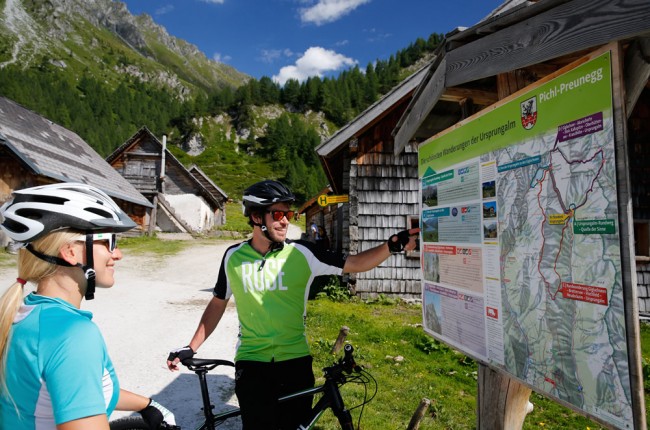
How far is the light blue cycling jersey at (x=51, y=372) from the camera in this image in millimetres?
1326

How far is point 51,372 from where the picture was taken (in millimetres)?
1333

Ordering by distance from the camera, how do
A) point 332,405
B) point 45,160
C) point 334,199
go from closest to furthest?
1. point 332,405
2. point 334,199
3. point 45,160

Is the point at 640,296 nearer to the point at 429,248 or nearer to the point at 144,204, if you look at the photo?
the point at 429,248

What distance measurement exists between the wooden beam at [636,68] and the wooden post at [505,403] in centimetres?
181

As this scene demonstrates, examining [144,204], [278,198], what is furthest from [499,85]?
[144,204]

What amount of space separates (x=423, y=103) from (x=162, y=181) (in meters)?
31.3

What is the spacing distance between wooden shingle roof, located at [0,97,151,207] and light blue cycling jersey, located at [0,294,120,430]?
65.0ft

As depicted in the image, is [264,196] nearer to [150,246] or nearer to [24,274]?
[24,274]

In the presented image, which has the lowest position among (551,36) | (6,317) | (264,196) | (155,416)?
(155,416)

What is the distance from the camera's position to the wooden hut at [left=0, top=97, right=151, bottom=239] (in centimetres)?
1720

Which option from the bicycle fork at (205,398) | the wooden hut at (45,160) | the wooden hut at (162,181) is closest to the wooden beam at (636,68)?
the bicycle fork at (205,398)

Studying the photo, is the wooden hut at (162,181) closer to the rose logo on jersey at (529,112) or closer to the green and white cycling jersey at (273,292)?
the green and white cycling jersey at (273,292)

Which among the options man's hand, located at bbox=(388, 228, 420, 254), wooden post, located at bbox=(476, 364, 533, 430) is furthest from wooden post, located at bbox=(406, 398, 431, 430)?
man's hand, located at bbox=(388, 228, 420, 254)

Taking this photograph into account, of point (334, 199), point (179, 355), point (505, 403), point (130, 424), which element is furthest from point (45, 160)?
point (505, 403)
